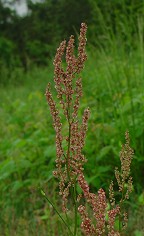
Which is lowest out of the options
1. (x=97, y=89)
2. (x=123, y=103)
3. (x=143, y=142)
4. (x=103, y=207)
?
(x=103, y=207)

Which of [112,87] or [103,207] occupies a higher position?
[112,87]

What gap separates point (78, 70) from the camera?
1461 millimetres

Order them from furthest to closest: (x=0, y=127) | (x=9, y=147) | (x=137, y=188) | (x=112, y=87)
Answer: (x=0, y=127) < (x=9, y=147) < (x=112, y=87) < (x=137, y=188)

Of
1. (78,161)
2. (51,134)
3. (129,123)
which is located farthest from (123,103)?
(78,161)

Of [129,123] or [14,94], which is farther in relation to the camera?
[14,94]

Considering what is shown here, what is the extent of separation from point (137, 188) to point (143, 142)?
408 millimetres

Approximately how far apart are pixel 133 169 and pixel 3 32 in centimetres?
3555

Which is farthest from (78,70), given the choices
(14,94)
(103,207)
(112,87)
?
(14,94)

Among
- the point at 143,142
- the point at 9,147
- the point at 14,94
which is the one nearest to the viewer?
the point at 143,142

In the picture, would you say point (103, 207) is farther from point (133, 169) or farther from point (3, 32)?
point (3, 32)

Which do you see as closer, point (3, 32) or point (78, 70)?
point (78, 70)

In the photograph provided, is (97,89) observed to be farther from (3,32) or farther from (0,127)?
(3,32)

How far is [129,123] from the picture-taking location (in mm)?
3572

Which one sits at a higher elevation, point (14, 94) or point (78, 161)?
point (14, 94)
